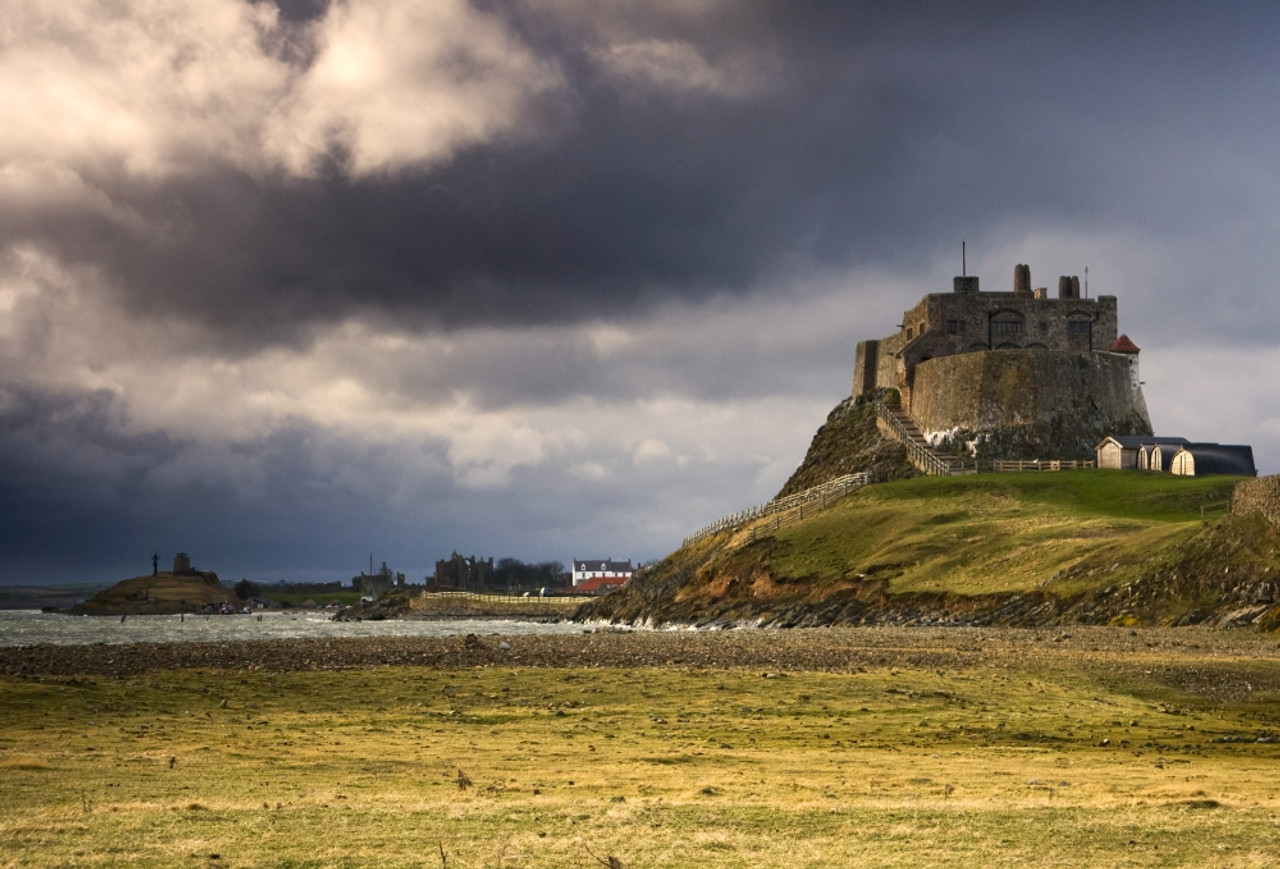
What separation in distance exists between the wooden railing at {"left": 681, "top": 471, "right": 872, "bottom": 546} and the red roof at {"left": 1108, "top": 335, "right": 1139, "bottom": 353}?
32.8 m

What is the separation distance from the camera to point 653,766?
20.0m

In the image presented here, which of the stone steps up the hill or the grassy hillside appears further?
the stone steps up the hill

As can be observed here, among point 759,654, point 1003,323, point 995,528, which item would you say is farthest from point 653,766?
point 1003,323

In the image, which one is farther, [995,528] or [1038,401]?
[1038,401]

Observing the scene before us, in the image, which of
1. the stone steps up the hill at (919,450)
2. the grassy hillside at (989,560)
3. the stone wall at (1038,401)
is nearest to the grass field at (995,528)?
the grassy hillside at (989,560)

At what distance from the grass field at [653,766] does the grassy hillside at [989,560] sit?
24.5 m

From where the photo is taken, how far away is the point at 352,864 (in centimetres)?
1209

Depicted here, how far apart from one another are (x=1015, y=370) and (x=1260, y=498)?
211 feet

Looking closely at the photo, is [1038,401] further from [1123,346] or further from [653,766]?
[653,766]

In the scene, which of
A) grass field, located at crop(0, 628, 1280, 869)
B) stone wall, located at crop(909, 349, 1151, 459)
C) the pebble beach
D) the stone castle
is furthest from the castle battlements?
grass field, located at crop(0, 628, 1280, 869)

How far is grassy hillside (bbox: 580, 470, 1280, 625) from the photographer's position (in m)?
61.2

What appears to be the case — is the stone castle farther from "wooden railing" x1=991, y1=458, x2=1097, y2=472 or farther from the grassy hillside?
the grassy hillside

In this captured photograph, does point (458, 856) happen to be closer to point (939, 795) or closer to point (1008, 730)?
point (939, 795)

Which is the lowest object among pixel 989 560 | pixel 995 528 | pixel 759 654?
pixel 759 654
